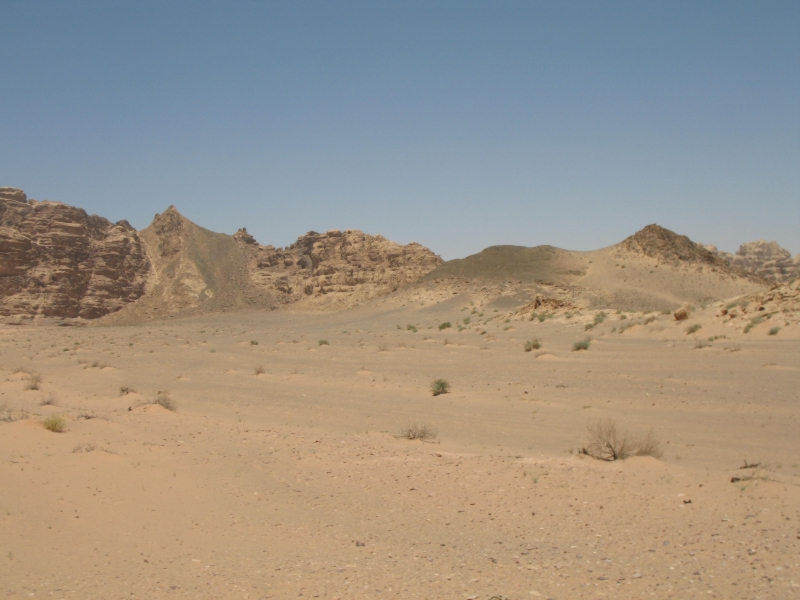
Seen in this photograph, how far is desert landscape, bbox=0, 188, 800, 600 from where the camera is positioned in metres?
5.65

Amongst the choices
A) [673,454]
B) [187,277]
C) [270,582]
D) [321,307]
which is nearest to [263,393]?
[673,454]

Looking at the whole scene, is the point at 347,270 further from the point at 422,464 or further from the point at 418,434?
the point at 422,464

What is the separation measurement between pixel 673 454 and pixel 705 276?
65706mm

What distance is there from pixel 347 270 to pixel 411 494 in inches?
2955

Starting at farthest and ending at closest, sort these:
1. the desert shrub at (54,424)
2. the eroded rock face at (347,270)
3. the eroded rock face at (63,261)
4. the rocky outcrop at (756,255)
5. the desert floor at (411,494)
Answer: the rocky outcrop at (756,255)
the eroded rock face at (347,270)
the eroded rock face at (63,261)
the desert shrub at (54,424)
the desert floor at (411,494)

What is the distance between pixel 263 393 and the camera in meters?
19.6

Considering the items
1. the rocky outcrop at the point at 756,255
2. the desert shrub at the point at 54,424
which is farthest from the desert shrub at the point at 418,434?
the rocky outcrop at the point at 756,255

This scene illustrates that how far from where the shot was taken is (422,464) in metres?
9.81

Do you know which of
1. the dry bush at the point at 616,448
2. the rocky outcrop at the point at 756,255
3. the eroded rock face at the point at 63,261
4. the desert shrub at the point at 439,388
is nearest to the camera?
the dry bush at the point at 616,448

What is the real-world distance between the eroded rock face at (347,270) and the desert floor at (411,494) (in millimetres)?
61287

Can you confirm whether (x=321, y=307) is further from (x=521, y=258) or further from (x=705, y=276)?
(x=705, y=276)

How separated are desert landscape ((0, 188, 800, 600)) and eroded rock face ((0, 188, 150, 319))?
40060 millimetres

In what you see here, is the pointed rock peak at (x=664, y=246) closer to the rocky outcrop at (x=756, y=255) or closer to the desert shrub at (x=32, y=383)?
the rocky outcrop at (x=756, y=255)

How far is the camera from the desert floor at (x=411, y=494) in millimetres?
5523
